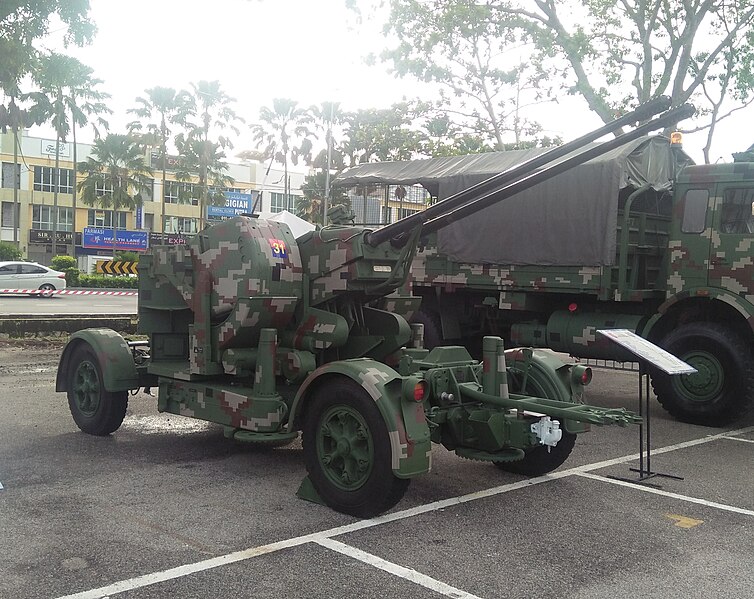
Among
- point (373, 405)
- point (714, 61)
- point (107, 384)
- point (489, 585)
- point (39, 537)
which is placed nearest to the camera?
point (489, 585)

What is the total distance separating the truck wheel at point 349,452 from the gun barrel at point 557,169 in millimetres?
1563

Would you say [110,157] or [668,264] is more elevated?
[110,157]

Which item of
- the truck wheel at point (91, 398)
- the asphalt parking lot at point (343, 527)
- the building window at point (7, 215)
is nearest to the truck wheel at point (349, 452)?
the asphalt parking lot at point (343, 527)

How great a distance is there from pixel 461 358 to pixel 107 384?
Answer: 130 inches

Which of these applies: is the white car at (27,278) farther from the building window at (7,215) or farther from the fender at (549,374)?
the building window at (7,215)

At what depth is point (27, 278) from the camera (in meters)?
30.5

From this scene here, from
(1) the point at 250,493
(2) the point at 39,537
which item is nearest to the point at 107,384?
(1) the point at 250,493

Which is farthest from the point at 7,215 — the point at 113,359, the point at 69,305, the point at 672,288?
the point at 672,288

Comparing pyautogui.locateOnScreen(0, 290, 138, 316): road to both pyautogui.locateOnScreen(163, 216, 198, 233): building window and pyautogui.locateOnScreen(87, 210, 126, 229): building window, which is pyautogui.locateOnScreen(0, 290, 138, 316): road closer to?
pyautogui.locateOnScreen(87, 210, 126, 229): building window

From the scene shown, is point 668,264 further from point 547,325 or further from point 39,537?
point 39,537

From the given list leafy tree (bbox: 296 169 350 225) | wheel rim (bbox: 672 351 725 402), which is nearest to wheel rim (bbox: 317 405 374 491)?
wheel rim (bbox: 672 351 725 402)

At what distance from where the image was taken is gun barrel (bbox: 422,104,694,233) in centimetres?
593

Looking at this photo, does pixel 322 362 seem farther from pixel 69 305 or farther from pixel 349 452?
pixel 69 305

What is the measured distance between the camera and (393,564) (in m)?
4.70
